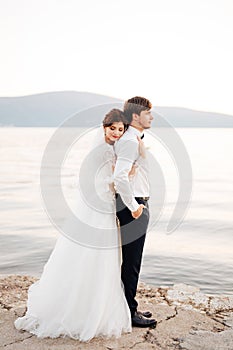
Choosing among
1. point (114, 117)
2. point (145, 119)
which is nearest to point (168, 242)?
point (145, 119)

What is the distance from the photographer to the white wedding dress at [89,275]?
3502mm

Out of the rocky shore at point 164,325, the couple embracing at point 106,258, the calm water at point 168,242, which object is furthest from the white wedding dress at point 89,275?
the calm water at point 168,242

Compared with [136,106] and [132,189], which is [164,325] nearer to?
[132,189]

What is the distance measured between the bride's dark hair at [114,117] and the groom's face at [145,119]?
0.13 m

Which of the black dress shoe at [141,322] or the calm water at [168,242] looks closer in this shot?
the black dress shoe at [141,322]

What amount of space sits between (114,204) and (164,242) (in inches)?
182

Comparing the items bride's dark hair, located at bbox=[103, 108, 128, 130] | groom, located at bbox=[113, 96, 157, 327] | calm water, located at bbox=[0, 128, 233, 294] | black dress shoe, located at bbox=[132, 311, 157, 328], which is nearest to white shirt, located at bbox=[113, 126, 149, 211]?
groom, located at bbox=[113, 96, 157, 327]

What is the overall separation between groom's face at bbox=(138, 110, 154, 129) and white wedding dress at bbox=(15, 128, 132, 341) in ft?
1.04

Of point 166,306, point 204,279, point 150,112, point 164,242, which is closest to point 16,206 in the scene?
point 164,242

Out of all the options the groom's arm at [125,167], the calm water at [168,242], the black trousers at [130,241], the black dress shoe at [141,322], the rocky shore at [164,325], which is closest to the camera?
the groom's arm at [125,167]

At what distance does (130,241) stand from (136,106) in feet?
3.46

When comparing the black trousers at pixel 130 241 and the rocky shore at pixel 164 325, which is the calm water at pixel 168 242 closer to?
the rocky shore at pixel 164 325

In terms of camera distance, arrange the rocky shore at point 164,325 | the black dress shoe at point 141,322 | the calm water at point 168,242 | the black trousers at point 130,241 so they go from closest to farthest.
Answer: the rocky shore at point 164,325 < the black trousers at point 130,241 < the black dress shoe at point 141,322 < the calm water at point 168,242

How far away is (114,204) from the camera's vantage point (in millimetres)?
3584
